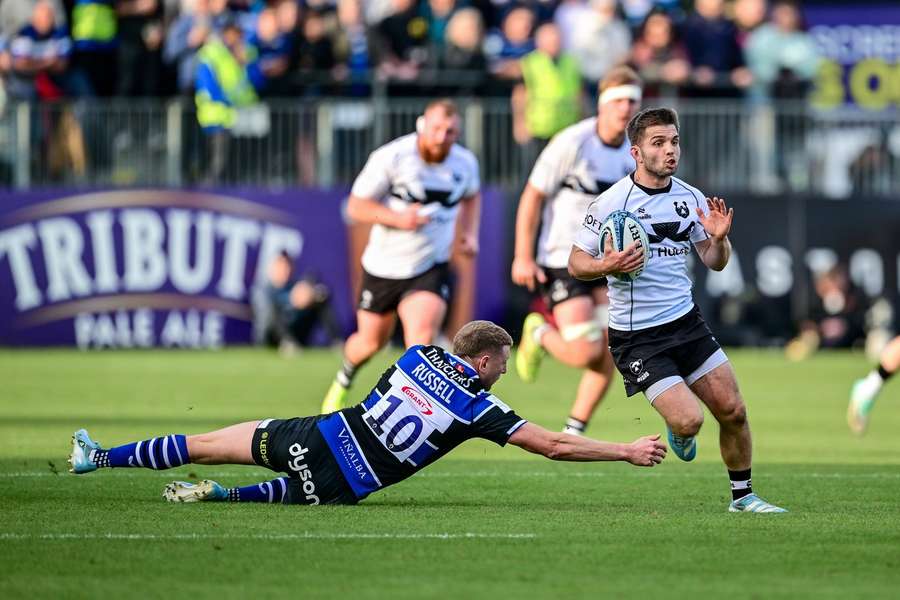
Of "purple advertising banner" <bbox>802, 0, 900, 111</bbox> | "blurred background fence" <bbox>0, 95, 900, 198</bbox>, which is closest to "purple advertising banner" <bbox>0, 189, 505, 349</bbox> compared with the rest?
"blurred background fence" <bbox>0, 95, 900, 198</bbox>

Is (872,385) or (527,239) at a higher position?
(527,239)

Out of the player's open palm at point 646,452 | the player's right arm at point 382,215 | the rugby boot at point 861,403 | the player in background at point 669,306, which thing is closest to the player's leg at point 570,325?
the player's right arm at point 382,215

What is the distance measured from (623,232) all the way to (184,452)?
2612 mm

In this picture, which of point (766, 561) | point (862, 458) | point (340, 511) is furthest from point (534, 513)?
point (862, 458)

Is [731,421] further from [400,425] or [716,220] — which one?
[400,425]

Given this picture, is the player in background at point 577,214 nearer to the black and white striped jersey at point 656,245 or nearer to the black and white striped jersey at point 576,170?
the black and white striped jersey at point 576,170

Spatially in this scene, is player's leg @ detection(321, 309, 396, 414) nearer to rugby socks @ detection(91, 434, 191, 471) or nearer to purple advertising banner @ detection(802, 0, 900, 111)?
rugby socks @ detection(91, 434, 191, 471)

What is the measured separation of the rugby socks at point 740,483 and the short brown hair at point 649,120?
186cm

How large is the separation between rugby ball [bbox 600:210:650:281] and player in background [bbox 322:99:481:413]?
4.25m

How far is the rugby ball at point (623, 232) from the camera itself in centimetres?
878

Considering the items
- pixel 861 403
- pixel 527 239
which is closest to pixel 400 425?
pixel 527 239

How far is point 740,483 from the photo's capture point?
916cm

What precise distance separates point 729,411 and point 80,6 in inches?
707

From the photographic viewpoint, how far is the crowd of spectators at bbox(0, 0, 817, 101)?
24562 mm
